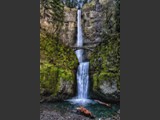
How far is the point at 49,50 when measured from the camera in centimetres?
959

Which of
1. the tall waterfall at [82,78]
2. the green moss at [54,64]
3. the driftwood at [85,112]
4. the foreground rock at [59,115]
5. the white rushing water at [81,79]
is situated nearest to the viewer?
the foreground rock at [59,115]

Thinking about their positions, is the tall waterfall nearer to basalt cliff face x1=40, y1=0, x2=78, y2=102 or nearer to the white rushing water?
the white rushing water

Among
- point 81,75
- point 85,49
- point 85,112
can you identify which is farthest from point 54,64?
point 85,112

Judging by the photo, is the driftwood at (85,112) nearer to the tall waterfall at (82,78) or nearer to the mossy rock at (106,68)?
the tall waterfall at (82,78)

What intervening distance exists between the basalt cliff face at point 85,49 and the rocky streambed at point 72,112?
1.42 feet

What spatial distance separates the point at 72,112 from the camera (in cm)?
887

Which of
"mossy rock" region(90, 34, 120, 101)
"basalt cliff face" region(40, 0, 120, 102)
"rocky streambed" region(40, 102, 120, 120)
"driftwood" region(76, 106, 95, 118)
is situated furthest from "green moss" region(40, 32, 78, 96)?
"driftwood" region(76, 106, 95, 118)

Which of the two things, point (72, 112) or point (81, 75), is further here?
point (81, 75)

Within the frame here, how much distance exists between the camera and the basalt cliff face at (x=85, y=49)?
369 inches

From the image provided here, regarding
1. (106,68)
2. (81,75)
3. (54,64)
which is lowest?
(81,75)

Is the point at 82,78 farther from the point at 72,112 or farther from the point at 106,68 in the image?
the point at 72,112

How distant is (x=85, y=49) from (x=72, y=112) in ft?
9.76

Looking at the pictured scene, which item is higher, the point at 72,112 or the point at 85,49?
the point at 85,49

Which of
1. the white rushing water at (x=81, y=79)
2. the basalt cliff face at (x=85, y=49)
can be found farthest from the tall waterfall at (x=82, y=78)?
the basalt cliff face at (x=85, y=49)
